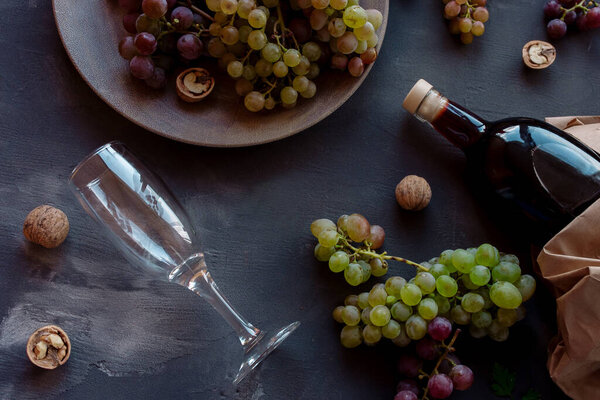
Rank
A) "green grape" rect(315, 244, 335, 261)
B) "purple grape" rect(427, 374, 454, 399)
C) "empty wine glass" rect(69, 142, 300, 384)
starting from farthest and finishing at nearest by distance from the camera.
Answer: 1. "green grape" rect(315, 244, 335, 261)
2. "purple grape" rect(427, 374, 454, 399)
3. "empty wine glass" rect(69, 142, 300, 384)

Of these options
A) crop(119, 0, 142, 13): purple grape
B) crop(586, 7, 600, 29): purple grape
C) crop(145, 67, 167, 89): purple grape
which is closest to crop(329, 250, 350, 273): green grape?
crop(145, 67, 167, 89): purple grape

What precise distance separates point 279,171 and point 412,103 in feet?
0.87

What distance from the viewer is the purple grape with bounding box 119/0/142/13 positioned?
100 cm

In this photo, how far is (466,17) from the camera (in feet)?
3.64

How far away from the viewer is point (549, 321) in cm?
101

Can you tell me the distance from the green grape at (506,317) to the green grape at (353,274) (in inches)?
8.9

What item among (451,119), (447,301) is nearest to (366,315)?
(447,301)

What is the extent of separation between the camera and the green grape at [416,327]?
0.91 meters

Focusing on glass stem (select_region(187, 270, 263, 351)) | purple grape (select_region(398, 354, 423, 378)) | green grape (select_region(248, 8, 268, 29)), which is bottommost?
glass stem (select_region(187, 270, 263, 351))

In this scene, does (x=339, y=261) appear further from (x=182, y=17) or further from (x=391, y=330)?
(x=182, y=17)

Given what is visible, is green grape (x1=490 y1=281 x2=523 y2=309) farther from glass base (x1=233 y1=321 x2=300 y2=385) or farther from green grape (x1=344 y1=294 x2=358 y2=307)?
glass base (x1=233 y1=321 x2=300 y2=385)

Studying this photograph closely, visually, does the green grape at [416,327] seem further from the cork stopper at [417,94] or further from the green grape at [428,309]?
the cork stopper at [417,94]

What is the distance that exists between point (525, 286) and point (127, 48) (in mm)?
756

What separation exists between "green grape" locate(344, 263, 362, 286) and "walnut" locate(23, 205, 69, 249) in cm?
49
